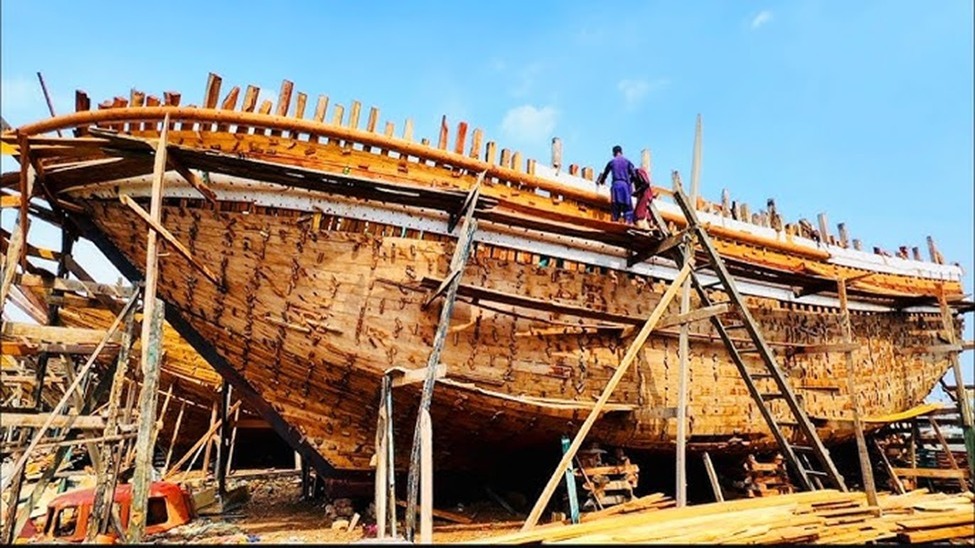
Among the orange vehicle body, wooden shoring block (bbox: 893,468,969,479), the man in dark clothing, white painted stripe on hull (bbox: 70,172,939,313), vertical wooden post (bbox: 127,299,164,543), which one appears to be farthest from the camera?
Result: wooden shoring block (bbox: 893,468,969,479)

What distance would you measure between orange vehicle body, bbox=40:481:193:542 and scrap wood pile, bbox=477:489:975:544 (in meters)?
5.46

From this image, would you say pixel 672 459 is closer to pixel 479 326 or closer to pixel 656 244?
pixel 656 244

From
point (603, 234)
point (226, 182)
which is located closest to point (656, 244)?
point (603, 234)

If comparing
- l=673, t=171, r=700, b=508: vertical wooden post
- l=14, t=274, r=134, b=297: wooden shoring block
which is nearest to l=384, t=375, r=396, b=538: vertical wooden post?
l=673, t=171, r=700, b=508: vertical wooden post

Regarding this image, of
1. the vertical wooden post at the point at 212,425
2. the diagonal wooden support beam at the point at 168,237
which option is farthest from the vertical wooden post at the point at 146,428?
the vertical wooden post at the point at 212,425

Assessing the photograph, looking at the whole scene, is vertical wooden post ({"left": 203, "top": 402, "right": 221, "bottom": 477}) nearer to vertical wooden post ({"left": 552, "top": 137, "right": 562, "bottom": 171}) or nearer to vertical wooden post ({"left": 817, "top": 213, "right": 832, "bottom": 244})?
vertical wooden post ({"left": 552, "top": 137, "right": 562, "bottom": 171})

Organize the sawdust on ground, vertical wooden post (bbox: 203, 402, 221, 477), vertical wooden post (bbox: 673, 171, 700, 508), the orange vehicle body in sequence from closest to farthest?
vertical wooden post (bbox: 673, 171, 700, 508) → the sawdust on ground → the orange vehicle body → vertical wooden post (bbox: 203, 402, 221, 477)

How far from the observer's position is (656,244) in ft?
26.9

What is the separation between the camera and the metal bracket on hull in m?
7.04

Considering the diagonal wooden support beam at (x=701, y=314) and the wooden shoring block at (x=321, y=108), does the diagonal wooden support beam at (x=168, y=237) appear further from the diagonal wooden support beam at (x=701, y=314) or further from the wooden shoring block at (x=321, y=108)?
the diagonal wooden support beam at (x=701, y=314)

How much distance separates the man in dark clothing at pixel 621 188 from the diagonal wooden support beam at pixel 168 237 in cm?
565

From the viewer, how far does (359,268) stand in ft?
23.3

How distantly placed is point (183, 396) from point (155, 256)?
11475 millimetres

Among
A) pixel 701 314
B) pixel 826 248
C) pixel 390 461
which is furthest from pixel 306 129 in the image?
pixel 826 248
